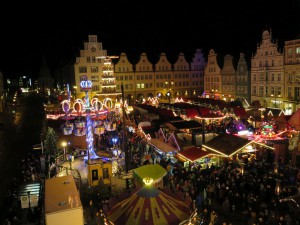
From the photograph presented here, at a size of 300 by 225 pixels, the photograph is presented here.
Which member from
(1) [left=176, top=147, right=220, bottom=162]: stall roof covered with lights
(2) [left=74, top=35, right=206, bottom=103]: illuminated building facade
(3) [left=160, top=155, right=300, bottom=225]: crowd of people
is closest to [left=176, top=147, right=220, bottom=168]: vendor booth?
(1) [left=176, top=147, right=220, bottom=162]: stall roof covered with lights

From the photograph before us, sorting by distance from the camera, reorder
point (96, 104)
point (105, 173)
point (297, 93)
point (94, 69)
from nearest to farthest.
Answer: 1. point (105, 173)
2. point (96, 104)
3. point (297, 93)
4. point (94, 69)

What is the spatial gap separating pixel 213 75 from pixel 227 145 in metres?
32.3

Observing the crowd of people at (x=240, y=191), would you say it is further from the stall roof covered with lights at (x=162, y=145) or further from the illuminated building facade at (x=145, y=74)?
the illuminated building facade at (x=145, y=74)

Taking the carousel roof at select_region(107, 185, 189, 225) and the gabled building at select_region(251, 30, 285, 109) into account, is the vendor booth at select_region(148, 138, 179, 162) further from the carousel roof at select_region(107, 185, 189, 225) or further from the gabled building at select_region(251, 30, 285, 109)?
the gabled building at select_region(251, 30, 285, 109)

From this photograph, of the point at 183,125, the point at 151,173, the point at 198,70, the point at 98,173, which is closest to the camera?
the point at 151,173

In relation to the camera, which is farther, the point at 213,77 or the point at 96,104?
the point at 213,77

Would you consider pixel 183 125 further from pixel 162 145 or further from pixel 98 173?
pixel 98 173

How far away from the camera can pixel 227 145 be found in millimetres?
16969

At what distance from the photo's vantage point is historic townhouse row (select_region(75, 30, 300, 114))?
33406mm

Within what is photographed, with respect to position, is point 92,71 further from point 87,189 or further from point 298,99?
point 87,189

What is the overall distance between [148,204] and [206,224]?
4.22 m

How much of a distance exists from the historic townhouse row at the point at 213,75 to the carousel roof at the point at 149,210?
28.0 metres

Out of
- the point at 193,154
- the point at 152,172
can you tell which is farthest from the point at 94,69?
the point at 152,172

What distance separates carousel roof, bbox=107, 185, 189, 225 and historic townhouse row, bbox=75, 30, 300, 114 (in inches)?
1103
